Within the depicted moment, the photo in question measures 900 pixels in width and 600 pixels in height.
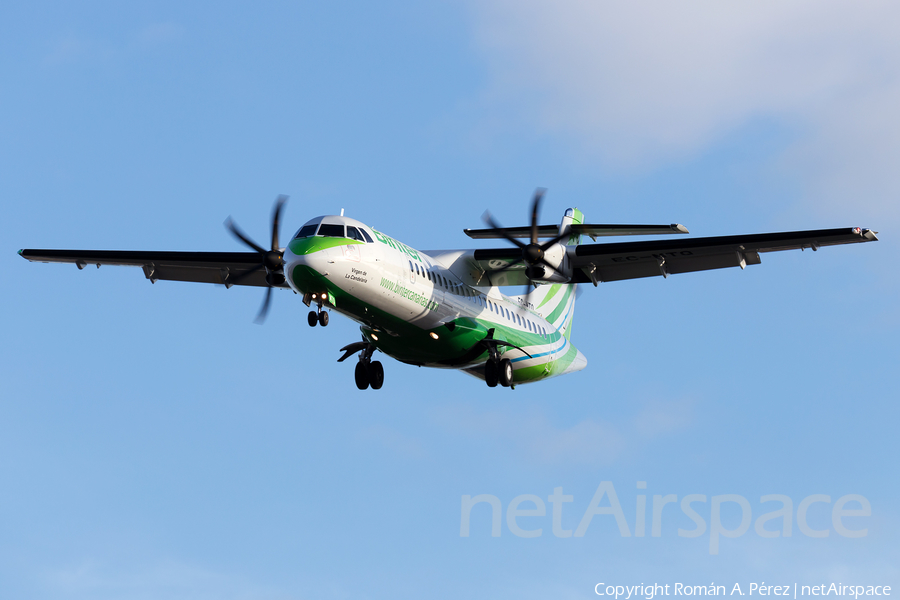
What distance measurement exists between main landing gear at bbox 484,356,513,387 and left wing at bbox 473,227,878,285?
7.47 ft

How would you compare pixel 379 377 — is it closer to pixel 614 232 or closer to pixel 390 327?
pixel 390 327

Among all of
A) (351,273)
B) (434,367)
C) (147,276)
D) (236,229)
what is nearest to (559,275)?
(434,367)

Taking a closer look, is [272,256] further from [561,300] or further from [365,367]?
[561,300]

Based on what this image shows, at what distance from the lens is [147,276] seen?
25469 millimetres

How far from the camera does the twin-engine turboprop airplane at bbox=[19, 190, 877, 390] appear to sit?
1916 centimetres

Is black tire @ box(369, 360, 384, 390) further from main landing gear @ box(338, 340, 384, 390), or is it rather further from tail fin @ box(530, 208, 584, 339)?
tail fin @ box(530, 208, 584, 339)

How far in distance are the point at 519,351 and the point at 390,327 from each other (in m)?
4.45

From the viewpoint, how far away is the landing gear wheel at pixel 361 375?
23.2 metres

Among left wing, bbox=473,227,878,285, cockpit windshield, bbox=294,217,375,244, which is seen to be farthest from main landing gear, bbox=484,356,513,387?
cockpit windshield, bbox=294,217,375,244

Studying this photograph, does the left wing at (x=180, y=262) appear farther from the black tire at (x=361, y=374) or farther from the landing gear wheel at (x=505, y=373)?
the landing gear wheel at (x=505, y=373)

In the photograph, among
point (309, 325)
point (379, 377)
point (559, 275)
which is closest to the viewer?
point (309, 325)

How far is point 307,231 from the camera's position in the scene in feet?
62.5

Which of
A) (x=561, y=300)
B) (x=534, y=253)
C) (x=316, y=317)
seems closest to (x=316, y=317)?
(x=316, y=317)

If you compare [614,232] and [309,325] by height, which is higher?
[614,232]
